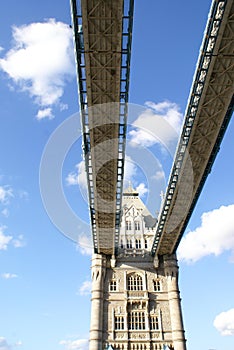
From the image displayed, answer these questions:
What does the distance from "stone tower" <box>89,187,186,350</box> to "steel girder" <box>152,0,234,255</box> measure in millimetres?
9009

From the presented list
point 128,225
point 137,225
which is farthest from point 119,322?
point 137,225

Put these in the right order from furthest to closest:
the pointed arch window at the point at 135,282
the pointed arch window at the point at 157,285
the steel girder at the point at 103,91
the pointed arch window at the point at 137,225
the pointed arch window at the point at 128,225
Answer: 1. the pointed arch window at the point at 137,225
2. the pointed arch window at the point at 128,225
3. the pointed arch window at the point at 157,285
4. the pointed arch window at the point at 135,282
5. the steel girder at the point at 103,91

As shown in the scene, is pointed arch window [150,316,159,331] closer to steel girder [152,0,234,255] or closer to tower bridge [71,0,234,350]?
tower bridge [71,0,234,350]

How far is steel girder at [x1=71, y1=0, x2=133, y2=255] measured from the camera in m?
24.7

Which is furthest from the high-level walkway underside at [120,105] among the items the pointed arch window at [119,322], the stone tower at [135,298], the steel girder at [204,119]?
the pointed arch window at [119,322]

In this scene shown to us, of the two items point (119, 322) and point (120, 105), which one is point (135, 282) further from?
point (120, 105)

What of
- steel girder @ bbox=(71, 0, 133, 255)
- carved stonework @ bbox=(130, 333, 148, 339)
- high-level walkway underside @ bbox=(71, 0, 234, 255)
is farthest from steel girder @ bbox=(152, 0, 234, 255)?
carved stonework @ bbox=(130, 333, 148, 339)

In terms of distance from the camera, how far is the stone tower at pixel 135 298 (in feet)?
166

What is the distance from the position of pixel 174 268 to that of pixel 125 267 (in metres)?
8.33

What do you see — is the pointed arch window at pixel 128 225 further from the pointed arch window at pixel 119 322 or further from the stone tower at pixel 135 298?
the pointed arch window at pixel 119 322

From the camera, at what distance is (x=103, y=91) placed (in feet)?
101

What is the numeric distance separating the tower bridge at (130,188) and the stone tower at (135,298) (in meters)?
0.15

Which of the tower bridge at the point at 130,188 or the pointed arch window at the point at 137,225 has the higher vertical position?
the pointed arch window at the point at 137,225

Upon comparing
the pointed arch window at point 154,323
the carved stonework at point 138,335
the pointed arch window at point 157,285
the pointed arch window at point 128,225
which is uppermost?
the pointed arch window at point 128,225
